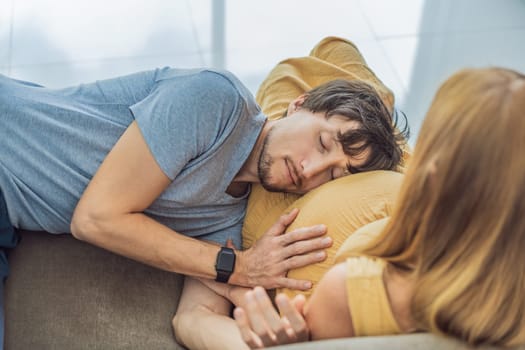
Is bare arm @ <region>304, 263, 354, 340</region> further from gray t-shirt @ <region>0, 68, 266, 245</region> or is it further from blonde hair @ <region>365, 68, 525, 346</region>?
gray t-shirt @ <region>0, 68, 266, 245</region>

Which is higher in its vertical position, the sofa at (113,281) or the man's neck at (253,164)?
the man's neck at (253,164)

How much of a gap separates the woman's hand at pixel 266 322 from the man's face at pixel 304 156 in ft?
1.59

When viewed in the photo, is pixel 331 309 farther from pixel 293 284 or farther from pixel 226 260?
pixel 226 260

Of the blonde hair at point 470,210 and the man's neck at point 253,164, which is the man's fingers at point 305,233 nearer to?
the man's neck at point 253,164

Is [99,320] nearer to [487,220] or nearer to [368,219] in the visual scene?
[368,219]

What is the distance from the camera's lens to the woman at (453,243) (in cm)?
112

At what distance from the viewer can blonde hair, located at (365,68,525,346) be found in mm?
1113

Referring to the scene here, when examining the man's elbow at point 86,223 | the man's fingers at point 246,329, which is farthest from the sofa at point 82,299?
the man's fingers at point 246,329

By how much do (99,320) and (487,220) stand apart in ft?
3.04

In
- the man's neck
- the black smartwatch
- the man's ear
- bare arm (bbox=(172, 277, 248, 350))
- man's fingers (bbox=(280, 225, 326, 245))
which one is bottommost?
bare arm (bbox=(172, 277, 248, 350))

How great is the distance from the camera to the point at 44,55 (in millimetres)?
2984

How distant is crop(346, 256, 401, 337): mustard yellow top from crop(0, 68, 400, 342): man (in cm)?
31

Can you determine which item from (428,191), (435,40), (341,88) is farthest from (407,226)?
(435,40)

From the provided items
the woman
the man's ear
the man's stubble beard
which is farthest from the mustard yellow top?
the man's ear
